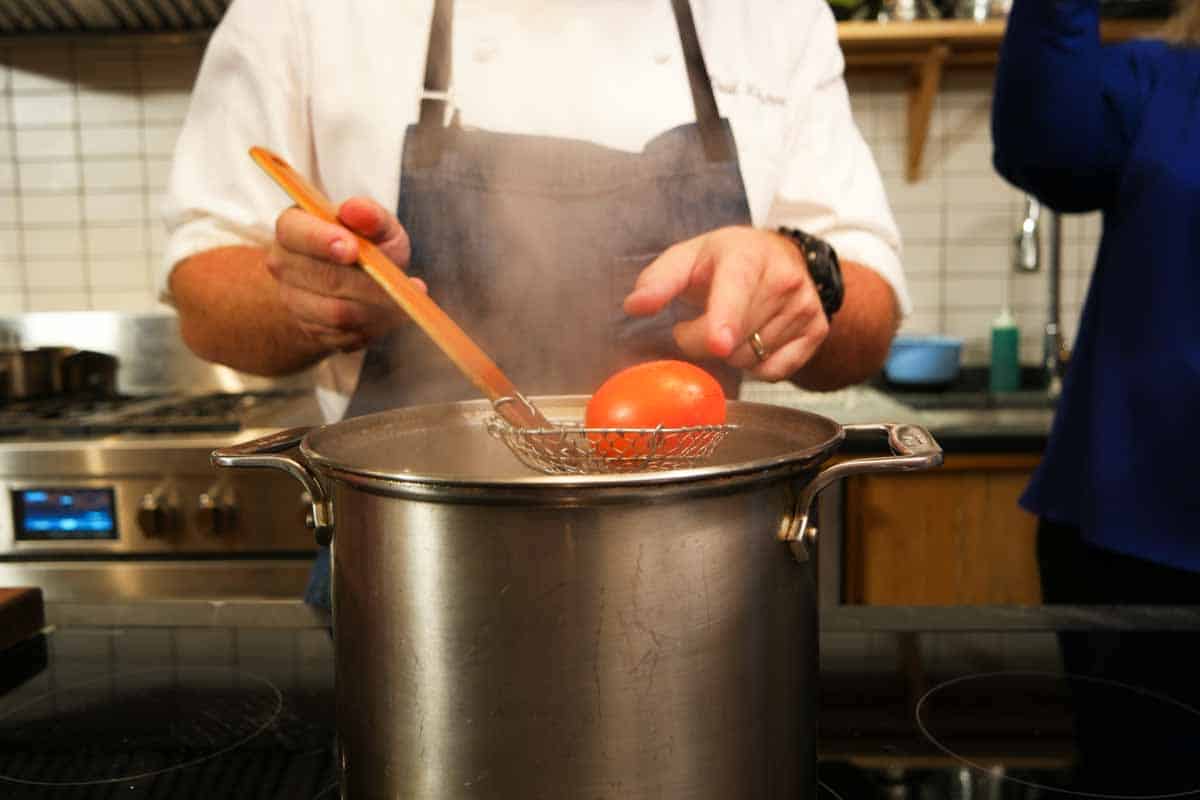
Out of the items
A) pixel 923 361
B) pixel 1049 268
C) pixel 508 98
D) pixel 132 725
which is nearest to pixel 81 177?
pixel 508 98

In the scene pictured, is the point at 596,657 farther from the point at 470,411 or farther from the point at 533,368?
the point at 533,368

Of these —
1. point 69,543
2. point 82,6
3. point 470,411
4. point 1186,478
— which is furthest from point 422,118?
point 82,6

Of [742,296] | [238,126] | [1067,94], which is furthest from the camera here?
[1067,94]

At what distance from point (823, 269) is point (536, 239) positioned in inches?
10.6

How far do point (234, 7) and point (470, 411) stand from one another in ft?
1.67

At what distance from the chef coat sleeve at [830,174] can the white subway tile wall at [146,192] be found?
1.22 meters

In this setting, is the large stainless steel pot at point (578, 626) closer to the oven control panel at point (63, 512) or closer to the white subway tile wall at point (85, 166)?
the oven control panel at point (63, 512)

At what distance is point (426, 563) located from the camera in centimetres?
38

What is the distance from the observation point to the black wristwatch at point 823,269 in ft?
2.51

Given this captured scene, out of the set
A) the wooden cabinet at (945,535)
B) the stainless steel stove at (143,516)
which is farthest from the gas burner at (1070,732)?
the stainless steel stove at (143,516)

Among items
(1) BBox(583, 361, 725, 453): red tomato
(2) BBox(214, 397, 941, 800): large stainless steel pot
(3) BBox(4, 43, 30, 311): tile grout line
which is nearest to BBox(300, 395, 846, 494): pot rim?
(2) BBox(214, 397, 941, 800): large stainless steel pot

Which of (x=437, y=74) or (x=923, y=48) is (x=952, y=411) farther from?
(x=437, y=74)

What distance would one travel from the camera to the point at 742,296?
0.65 meters

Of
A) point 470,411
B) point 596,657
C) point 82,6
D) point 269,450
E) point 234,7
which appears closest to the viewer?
point 596,657
